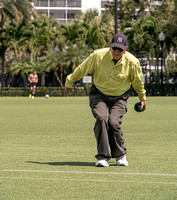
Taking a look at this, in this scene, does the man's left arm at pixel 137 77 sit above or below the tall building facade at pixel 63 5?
below

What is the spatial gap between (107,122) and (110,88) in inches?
18.1

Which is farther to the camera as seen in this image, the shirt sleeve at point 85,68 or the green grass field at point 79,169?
the shirt sleeve at point 85,68

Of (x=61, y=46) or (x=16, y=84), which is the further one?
(x=61, y=46)

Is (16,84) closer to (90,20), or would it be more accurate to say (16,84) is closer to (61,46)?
(61,46)

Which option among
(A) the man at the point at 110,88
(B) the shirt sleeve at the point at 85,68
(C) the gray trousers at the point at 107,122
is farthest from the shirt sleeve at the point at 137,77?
(B) the shirt sleeve at the point at 85,68

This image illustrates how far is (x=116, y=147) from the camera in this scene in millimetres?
7836

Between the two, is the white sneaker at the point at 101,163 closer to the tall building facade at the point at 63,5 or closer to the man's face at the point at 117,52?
the man's face at the point at 117,52

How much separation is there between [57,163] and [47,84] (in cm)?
4217

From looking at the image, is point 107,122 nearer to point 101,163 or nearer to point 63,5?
point 101,163

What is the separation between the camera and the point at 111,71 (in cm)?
767

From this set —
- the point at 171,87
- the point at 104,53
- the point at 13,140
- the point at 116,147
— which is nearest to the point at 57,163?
the point at 116,147

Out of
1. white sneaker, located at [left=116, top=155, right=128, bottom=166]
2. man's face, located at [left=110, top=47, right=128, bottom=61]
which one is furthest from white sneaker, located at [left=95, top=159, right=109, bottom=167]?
man's face, located at [left=110, top=47, right=128, bottom=61]

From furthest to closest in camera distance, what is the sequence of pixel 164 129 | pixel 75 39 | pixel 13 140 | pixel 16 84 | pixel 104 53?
pixel 75 39, pixel 16 84, pixel 164 129, pixel 13 140, pixel 104 53

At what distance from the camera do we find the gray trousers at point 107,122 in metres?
7.68
